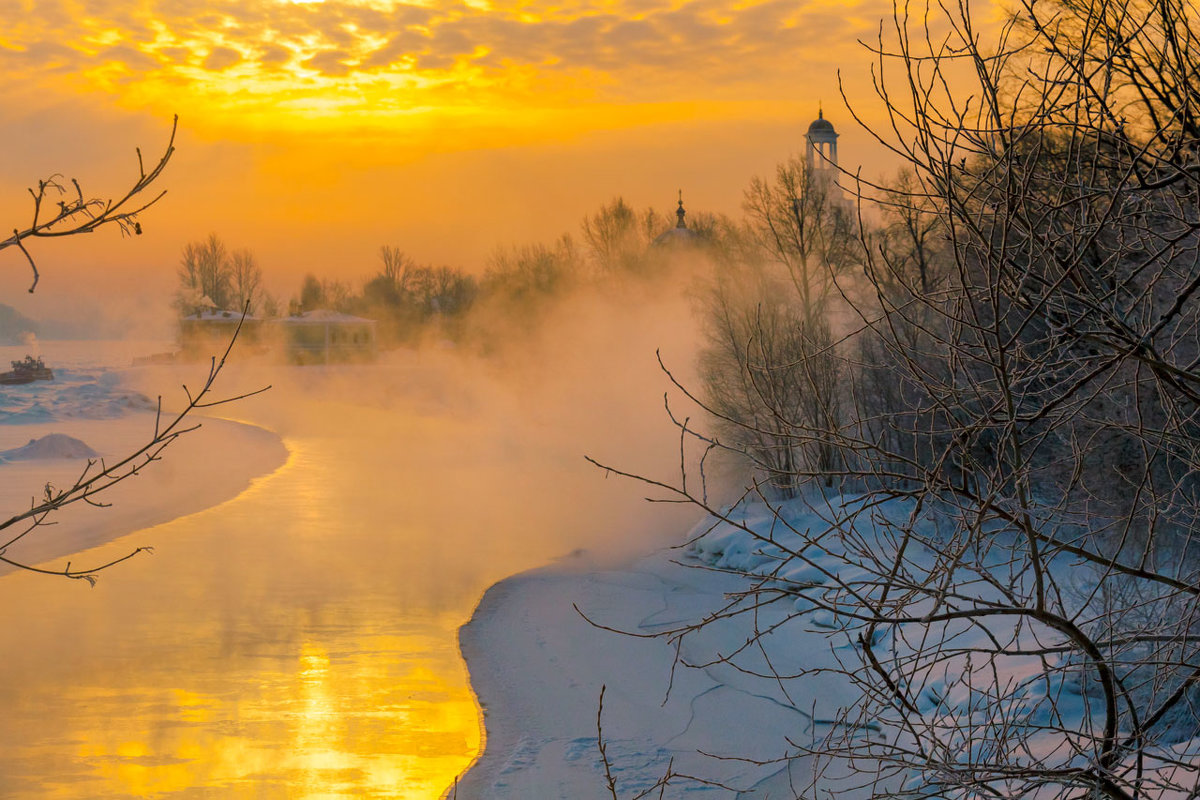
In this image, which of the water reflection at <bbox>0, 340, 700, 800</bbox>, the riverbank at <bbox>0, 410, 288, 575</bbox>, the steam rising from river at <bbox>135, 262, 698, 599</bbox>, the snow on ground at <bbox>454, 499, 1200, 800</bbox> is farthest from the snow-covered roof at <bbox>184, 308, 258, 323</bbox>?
the snow on ground at <bbox>454, 499, 1200, 800</bbox>

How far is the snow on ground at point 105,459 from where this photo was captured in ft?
65.5

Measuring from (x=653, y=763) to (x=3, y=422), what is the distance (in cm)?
3576

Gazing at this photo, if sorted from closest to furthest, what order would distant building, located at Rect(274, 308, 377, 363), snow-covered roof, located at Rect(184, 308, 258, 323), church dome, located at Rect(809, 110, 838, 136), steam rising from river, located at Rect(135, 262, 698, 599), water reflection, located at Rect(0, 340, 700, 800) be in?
water reflection, located at Rect(0, 340, 700, 800) → steam rising from river, located at Rect(135, 262, 698, 599) → church dome, located at Rect(809, 110, 838, 136) → snow-covered roof, located at Rect(184, 308, 258, 323) → distant building, located at Rect(274, 308, 377, 363)

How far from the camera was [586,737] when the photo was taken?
31.3 feet

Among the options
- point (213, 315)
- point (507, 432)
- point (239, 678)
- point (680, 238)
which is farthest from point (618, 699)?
point (213, 315)

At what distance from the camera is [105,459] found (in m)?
16.4

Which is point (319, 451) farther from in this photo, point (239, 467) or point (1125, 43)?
point (1125, 43)

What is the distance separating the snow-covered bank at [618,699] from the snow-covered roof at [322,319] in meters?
60.7

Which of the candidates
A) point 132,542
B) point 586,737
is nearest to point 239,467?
point 132,542

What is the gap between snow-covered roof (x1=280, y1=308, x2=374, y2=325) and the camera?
73.0 metres

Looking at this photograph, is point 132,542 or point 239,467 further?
point 239,467

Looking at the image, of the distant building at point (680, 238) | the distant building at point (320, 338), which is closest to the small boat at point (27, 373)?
the distant building at point (320, 338)

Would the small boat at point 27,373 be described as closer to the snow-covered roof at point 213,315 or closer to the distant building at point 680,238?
the snow-covered roof at point 213,315

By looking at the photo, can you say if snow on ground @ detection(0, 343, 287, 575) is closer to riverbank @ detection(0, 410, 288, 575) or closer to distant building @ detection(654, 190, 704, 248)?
riverbank @ detection(0, 410, 288, 575)
